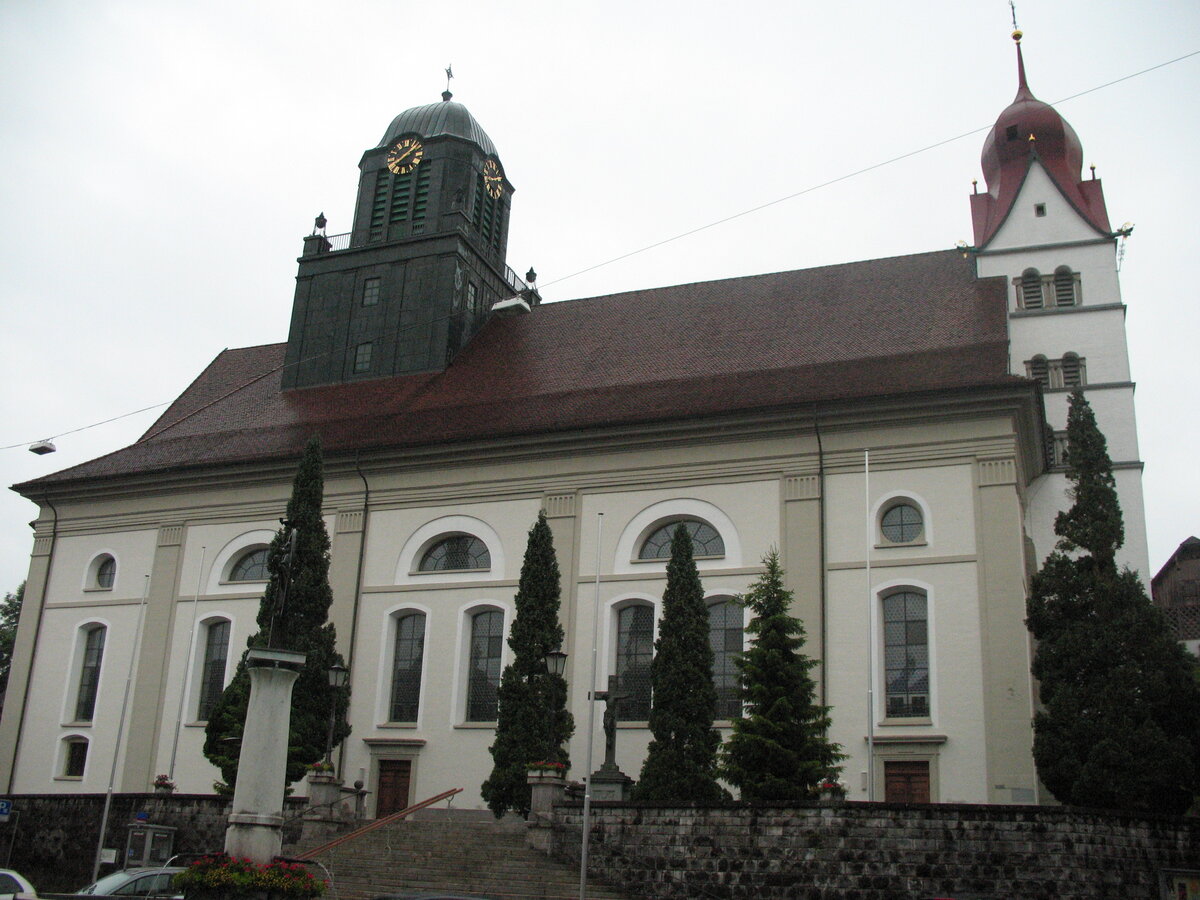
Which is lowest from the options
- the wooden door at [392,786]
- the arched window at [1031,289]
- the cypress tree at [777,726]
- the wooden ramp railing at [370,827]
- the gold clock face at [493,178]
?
the wooden ramp railing at [370,827]

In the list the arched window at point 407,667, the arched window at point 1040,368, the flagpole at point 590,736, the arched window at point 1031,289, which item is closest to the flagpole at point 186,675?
the arched window at point 407,667

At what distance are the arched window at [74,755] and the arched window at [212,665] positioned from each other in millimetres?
3573

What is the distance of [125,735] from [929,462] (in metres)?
20.9

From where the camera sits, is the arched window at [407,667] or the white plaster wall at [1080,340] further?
the white plaster wall at [1080,340]

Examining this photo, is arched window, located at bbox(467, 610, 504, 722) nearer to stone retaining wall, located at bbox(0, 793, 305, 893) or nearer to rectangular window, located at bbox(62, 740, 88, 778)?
stone retaining wall, located at bbox(0, 793, 305, 893)

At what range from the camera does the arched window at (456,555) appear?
29.6m

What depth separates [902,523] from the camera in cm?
2581

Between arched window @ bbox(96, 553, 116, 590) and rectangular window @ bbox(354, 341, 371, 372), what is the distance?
28.7 feet

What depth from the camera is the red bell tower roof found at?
1339 inches

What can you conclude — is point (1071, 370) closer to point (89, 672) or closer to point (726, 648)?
point (726, 648)

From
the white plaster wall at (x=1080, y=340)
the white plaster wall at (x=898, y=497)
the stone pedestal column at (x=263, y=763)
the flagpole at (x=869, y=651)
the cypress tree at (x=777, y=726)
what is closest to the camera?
the stone pedestal column at (x=263, y=763)

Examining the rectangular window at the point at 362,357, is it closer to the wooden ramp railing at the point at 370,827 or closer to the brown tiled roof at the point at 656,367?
the brown tiled roof at the point at 656,367

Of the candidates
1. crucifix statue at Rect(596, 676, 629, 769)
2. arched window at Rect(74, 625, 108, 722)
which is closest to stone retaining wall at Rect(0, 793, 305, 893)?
arched window at Rect(74, 625, 108, 722)

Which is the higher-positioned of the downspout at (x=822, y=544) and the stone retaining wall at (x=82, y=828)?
the downspout at (x=822, y=544)
